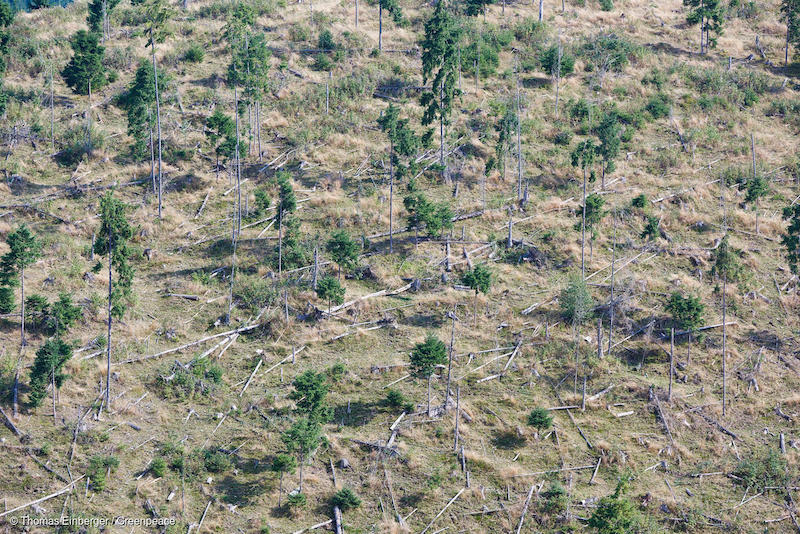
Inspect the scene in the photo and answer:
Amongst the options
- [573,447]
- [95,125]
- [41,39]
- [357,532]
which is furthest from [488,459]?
[41,39]

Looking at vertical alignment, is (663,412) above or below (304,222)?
below

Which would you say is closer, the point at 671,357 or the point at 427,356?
the point at 427,356

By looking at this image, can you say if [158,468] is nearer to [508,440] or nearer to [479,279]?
[508,440]

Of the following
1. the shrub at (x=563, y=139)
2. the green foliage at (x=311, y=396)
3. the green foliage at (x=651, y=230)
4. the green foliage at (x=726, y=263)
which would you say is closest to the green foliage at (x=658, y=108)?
the shrub at (x=563, y=139)

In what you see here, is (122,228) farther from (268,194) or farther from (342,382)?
(268,194)

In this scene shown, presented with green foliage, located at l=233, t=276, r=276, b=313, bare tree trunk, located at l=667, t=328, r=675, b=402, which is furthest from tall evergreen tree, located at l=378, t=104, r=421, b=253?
bare tree trunk, located at l=667, t=328, r=675, b=402

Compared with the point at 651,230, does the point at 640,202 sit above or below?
above

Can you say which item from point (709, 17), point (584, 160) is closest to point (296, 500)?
point (584, 160)

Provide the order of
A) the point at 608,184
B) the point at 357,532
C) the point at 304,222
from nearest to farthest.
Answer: the point at 357,532, the point at 304,222, the point at 608,184
